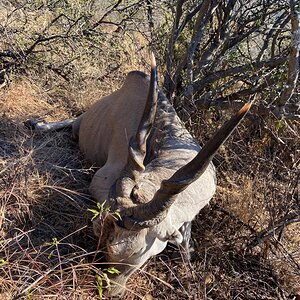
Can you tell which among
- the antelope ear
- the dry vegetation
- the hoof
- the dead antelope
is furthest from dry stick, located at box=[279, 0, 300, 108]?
the hoof

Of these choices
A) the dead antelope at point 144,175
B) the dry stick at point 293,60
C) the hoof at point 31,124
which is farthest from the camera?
the hoof at point 31,124

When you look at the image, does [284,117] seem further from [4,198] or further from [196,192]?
[4,198]

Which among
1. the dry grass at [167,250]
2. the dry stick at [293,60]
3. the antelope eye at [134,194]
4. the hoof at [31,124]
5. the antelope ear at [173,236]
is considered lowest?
the dry grass at [167,250]

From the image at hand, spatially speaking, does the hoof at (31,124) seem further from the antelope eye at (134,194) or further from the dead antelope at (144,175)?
the antelope eye at (134,194)

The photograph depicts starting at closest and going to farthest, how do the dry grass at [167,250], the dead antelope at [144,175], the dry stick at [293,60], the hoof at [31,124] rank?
1. the dead antelope at [144,175]
2. the dry grass at [167,250]
3. the dry stick at [293,60]
4. the hoof at [31,124]

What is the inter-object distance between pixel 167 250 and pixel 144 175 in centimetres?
60

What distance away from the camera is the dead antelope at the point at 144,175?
2.81 meters

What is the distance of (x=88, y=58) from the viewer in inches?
232

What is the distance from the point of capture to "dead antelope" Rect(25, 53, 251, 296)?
9.22ft

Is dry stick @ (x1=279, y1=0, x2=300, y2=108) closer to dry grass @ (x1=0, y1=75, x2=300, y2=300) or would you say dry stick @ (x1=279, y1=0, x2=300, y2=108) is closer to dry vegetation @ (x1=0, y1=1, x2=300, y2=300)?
dry vegetation @ (x1=0, y1=1, x2=300, y2=300)

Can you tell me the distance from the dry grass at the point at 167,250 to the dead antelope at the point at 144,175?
5.8 inches

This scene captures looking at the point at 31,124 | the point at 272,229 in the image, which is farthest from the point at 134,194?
the point at 31,124

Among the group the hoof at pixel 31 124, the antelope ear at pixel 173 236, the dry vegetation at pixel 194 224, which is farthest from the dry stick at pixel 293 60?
the hoof at pixel 31 124

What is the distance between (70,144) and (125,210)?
6.35 feet
